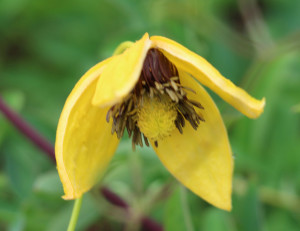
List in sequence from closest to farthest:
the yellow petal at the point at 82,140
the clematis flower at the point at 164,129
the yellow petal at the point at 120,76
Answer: the yellow petal at the point at 120,76 → the yellow petal at the point at 82,140 → the clematis flower at the point at 164,129

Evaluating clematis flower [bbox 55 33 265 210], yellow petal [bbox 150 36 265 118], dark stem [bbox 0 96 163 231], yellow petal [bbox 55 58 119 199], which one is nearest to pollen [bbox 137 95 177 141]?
clematis flower [bbox 55 33 265 210]

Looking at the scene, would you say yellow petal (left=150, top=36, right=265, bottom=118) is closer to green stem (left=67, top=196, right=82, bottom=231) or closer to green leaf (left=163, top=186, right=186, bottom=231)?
green leaf (left=163, top=186, right=186, bottom=231)

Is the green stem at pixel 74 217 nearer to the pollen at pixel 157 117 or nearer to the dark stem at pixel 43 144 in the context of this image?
the pollen at pixel 157 117

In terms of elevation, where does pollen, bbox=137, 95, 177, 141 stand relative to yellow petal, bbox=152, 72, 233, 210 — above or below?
above

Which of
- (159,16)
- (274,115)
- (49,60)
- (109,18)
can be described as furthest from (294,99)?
(49,60)

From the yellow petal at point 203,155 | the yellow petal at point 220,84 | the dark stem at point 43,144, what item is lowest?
the dark stem at point 43,144

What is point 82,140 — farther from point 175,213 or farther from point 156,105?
point 175,213

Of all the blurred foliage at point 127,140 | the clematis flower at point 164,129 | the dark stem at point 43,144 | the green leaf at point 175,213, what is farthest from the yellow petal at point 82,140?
the dark stem at point 43,144
